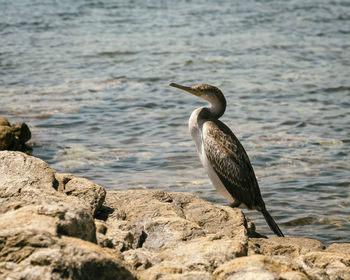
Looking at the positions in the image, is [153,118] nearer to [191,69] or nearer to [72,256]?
[191,69]

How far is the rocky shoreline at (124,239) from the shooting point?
3023 millimetres

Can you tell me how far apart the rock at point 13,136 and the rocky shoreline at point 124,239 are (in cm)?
322

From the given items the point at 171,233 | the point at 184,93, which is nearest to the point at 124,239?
the point at 171,233

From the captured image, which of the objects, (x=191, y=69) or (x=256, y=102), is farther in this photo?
(x=191, y=69)

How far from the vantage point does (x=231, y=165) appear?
20.8 ft

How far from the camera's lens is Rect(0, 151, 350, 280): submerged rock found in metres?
3.02

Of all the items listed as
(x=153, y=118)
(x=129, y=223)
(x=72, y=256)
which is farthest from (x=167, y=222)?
(x=153, y=118)

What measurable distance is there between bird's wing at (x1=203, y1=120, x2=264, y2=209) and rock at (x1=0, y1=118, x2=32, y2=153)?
3.25 meters

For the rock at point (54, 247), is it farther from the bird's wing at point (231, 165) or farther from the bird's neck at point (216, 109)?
the bird's neck at point (216, 109)

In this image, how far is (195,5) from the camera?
23016 mm

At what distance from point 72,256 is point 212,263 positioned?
95 centimetres

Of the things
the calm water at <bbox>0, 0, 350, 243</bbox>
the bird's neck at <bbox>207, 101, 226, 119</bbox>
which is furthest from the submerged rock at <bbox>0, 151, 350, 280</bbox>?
the calm water at <bbox>0, 0, 350, 243</bbox>

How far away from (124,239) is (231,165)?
2.43 m

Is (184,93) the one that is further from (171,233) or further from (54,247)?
(54,247)
